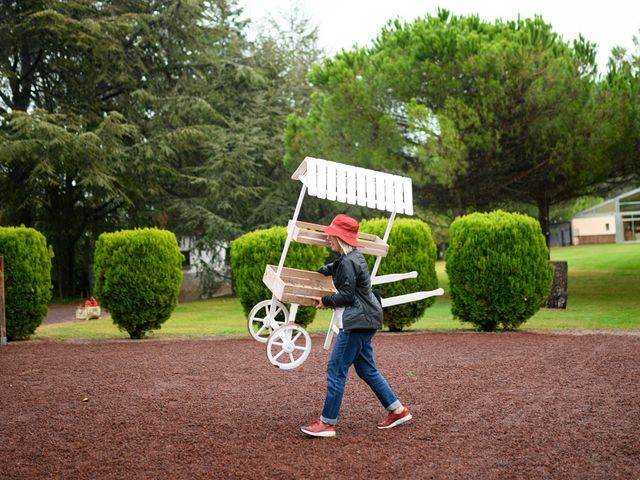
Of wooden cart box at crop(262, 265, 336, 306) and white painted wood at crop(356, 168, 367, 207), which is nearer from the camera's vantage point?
wooden cart box at crop(262, 265, 336, 306)

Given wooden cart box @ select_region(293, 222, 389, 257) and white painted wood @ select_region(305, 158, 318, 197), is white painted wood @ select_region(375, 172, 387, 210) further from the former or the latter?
white painted wood @ select_region(305, 158, 318, 197)

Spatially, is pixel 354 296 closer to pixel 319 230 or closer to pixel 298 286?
pixel 298 286

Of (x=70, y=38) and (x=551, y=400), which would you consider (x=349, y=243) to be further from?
(x=70, y=38)

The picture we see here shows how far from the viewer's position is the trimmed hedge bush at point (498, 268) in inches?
453

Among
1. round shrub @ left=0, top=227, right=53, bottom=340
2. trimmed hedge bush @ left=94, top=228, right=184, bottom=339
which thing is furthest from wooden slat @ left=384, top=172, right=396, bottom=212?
round shrub @ left=0, top=227, right=53, bottom=340

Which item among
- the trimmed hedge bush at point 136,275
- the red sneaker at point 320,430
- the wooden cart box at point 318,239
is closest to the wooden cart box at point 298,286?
the wooden cart box at point 318,239

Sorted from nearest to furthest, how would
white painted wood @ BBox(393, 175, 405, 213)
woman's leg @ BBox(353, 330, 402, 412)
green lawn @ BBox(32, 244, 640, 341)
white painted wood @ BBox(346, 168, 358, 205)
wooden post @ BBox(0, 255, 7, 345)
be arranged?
woman's leg @ BBox(353, 330, 402, 412) → white painted wood @ BBox(346, 168, 358, 205) → white painted wood @ BBox(393, 175, 405, 213) → wooden post @ BBox(0, 255, 7, 345) → green lawn @ BBox(32, 244, 640, 341)

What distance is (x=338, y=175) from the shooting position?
609 centimetres

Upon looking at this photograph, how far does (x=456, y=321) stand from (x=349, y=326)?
36.9 ft

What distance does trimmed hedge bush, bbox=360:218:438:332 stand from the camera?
11805 mm

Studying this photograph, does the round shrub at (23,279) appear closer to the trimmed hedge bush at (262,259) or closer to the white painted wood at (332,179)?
the trimmed hedge bush at (262,259)

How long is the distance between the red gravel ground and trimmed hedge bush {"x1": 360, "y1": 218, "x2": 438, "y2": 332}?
2.03 m

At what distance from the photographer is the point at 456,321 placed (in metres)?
16.2

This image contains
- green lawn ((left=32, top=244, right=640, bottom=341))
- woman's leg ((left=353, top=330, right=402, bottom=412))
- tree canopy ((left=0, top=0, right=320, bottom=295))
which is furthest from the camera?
tree canopy ((left=0, top=0, right=320, bottom=295))
